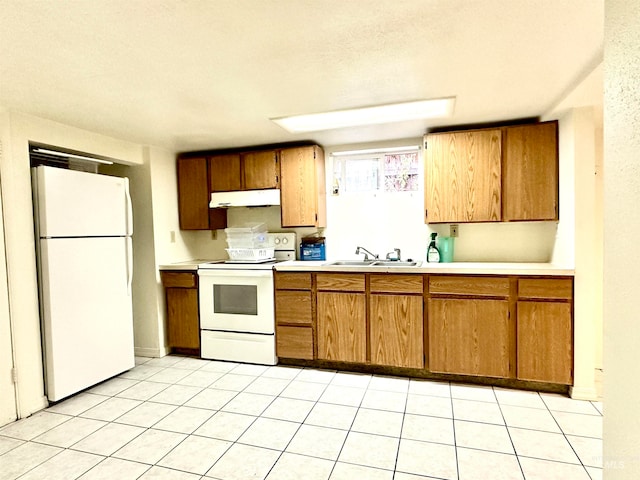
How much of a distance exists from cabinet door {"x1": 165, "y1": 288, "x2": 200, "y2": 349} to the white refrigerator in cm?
48

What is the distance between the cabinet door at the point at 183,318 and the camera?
351 centimetres

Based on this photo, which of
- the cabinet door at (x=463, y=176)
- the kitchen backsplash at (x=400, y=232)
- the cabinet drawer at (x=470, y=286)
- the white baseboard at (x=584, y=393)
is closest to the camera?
the white baseboard at (x=584, y=393)

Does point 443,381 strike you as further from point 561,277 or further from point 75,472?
point 75,472

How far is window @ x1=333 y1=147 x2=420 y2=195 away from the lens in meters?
3.47

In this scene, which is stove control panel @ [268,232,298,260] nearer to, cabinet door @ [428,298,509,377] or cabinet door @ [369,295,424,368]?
cabinet door @ [369,295,424,368]

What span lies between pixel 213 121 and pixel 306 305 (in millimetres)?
1756

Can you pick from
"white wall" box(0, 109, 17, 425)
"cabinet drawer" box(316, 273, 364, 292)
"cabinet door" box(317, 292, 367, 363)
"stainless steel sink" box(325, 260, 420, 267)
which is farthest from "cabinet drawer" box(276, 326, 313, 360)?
"white wall" box(0, 109, 17, 425)

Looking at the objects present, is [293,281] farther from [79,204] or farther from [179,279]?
[79,204]

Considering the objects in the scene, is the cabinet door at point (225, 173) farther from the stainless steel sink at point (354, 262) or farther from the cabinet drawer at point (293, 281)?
the stainless steel sink at point (354, 262)

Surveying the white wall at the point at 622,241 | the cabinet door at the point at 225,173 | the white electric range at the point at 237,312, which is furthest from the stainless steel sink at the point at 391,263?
the white wall at the point at 622,241

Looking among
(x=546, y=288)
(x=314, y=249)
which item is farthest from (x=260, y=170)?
(x=546, y=288)

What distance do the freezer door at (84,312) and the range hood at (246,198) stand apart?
0.96 meters

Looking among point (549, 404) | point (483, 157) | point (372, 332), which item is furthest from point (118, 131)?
point (549, 404)

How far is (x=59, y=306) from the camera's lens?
101 inches
